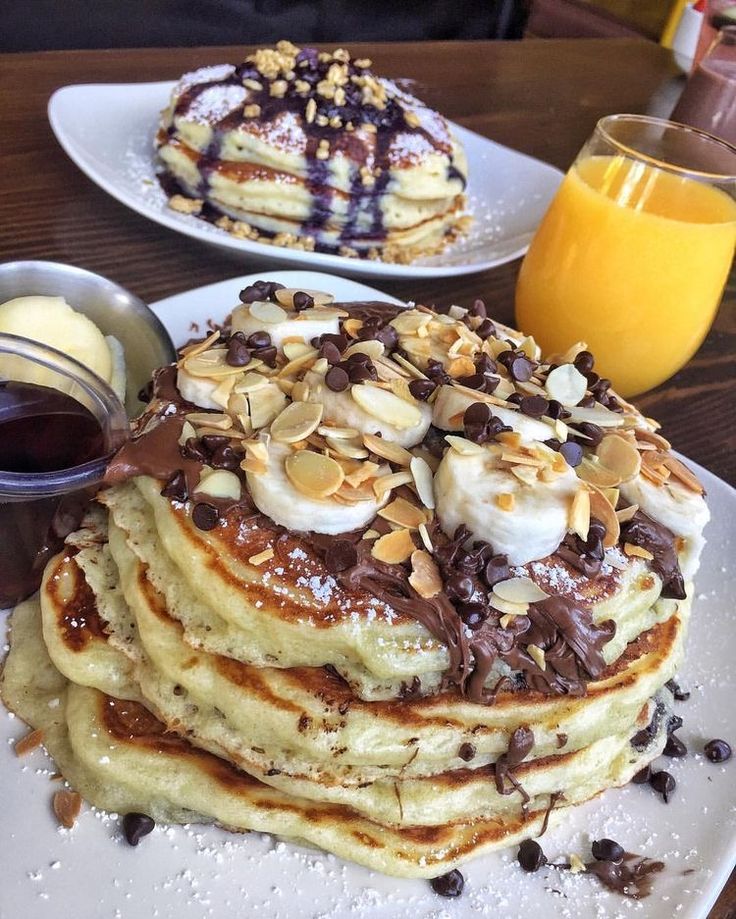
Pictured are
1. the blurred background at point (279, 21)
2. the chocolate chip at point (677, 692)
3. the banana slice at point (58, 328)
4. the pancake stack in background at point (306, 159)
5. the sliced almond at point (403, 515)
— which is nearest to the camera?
the sliced almond at point (403, 515)

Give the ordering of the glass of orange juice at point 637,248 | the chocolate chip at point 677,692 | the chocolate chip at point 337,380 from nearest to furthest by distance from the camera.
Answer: the chocolate chip at point 337,380 → the chocolate chip at point 677,692 → the glass of orange juice at point 637,248

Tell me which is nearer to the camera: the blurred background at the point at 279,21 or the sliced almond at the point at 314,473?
the sliced almond at the point at 314,473

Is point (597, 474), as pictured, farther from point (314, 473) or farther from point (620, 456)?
point (314, 473)

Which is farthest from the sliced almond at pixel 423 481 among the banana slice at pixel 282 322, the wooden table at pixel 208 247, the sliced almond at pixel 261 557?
the wooden table at pixel 208 247

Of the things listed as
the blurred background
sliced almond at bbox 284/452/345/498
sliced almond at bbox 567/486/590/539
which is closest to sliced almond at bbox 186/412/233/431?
sliced almond at bbox 284/452/345/498

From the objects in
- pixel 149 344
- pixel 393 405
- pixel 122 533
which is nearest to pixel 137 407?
pixel 149 344

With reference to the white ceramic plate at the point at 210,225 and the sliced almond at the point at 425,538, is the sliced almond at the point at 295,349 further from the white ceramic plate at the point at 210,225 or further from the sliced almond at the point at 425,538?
the white ceramic plate at the point at 210,225

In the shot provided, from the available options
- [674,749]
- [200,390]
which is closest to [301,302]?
[200,390]
